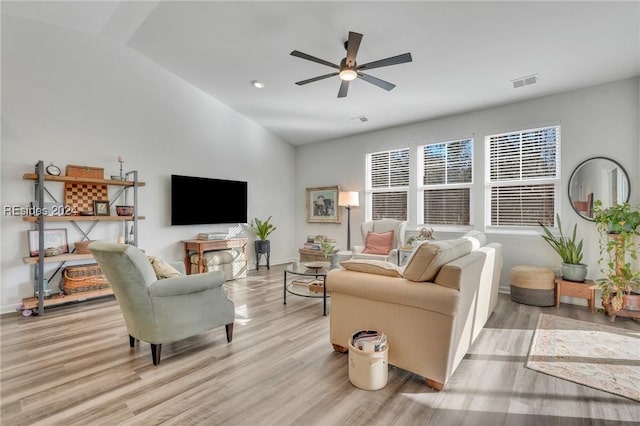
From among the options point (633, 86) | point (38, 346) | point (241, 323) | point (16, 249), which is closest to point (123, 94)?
point (16, 249)

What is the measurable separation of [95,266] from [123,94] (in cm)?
246

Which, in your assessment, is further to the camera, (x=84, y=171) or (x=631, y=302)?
(x=84, y=171)

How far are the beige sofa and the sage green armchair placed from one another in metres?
1.08

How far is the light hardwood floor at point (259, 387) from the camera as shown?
1768mm

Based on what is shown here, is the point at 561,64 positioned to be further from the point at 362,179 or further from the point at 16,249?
the point at 16,249

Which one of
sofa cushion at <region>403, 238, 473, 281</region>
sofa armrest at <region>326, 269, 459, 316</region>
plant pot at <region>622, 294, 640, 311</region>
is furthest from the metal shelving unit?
plant pot at <region>622, 294, 640, 311</region>

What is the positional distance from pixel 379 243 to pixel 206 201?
10.2 ft

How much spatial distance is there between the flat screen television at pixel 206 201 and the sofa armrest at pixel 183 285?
2847mm

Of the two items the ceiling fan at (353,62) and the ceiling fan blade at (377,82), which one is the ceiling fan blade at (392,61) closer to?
the ceiling fan at (353,62)

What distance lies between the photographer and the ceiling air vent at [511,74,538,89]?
3.72 meters

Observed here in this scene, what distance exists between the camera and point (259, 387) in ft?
6.79

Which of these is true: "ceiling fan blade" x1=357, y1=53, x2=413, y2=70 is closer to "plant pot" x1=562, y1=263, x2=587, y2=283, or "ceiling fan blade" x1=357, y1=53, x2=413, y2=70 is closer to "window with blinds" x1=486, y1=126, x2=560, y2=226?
"window with blinds" x1=486, y1=126, x2=560, y2=226

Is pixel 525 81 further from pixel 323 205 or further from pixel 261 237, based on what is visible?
pixel 261 237

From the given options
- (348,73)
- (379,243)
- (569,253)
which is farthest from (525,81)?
(379,243)
